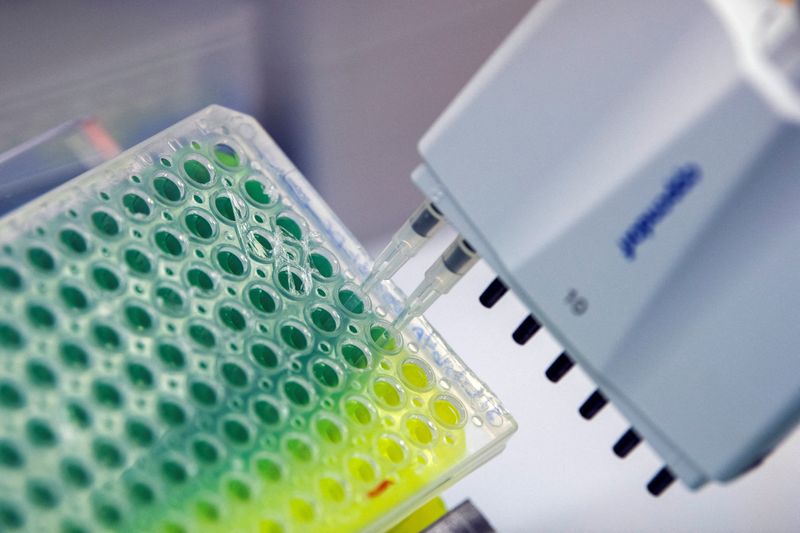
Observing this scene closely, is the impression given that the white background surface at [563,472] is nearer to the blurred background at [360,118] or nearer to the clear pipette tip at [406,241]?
the blurred background at [360,118]

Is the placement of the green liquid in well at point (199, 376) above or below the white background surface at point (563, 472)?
above

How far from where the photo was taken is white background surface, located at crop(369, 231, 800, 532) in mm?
625

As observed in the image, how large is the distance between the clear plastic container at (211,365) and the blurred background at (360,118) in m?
0.08

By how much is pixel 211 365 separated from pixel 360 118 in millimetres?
277

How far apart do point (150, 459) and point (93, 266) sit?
3.9 inches

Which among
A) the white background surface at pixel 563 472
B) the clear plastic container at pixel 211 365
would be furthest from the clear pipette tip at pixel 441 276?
the white background surface at pixel 563 472

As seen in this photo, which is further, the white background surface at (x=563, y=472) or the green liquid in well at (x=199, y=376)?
the white background surface at (x=563, y=472)

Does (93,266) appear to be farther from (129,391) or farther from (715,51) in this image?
(715,51)

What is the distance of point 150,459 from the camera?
0.42 meters

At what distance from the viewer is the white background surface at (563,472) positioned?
0.62 meters

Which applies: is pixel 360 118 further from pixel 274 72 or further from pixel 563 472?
pixel 563 472

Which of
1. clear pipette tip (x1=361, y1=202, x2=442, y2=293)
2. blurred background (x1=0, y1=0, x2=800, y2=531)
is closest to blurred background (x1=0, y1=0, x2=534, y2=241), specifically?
blurred background (x1=0, y1=0, x2=800, y2=531)

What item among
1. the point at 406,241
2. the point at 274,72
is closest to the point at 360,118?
the point at 274,72

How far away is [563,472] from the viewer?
25.2 inches
